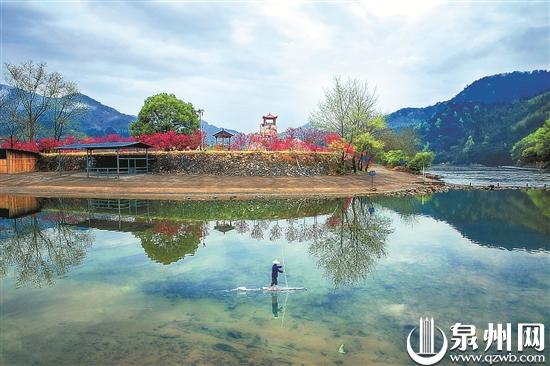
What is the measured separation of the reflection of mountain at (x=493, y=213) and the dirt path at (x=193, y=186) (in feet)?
20.8

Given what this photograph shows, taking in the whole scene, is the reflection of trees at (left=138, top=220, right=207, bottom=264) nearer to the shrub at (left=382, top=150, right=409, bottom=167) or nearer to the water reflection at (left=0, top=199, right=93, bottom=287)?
the water reflection at (left=0, top=199, right=93, bottom=287)

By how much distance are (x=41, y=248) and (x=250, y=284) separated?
1391cm

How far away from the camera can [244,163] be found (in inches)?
2030

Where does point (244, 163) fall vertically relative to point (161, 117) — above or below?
below

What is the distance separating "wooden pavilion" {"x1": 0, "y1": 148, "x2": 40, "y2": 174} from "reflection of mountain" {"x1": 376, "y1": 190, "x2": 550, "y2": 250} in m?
55.9

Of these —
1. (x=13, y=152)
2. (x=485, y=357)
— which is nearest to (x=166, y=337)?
(x=485, y=357)

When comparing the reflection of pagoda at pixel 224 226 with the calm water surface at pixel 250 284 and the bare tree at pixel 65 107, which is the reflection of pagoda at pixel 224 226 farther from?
the bare tree at pixel 65 107

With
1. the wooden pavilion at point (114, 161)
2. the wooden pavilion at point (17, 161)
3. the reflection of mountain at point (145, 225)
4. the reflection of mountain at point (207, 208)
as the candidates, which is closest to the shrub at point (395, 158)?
the reflection of mountain at point (207, 208)

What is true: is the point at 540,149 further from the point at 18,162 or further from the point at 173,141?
the point at 18,162

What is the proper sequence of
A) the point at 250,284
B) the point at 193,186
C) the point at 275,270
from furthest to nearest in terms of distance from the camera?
the point at 193,186 < the point at 250,284 < the point at 275,270

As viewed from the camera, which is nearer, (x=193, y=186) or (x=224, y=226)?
(x=224, y=226)

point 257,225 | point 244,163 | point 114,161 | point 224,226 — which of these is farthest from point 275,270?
point 114,161

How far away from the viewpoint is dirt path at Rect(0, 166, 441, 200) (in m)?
42.3

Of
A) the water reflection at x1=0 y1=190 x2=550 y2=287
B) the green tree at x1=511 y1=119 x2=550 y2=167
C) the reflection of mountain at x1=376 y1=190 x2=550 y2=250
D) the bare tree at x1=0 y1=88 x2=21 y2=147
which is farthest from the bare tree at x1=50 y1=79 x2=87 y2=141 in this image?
the green tree at x1=511 y1=119 x2=550 y2=167
